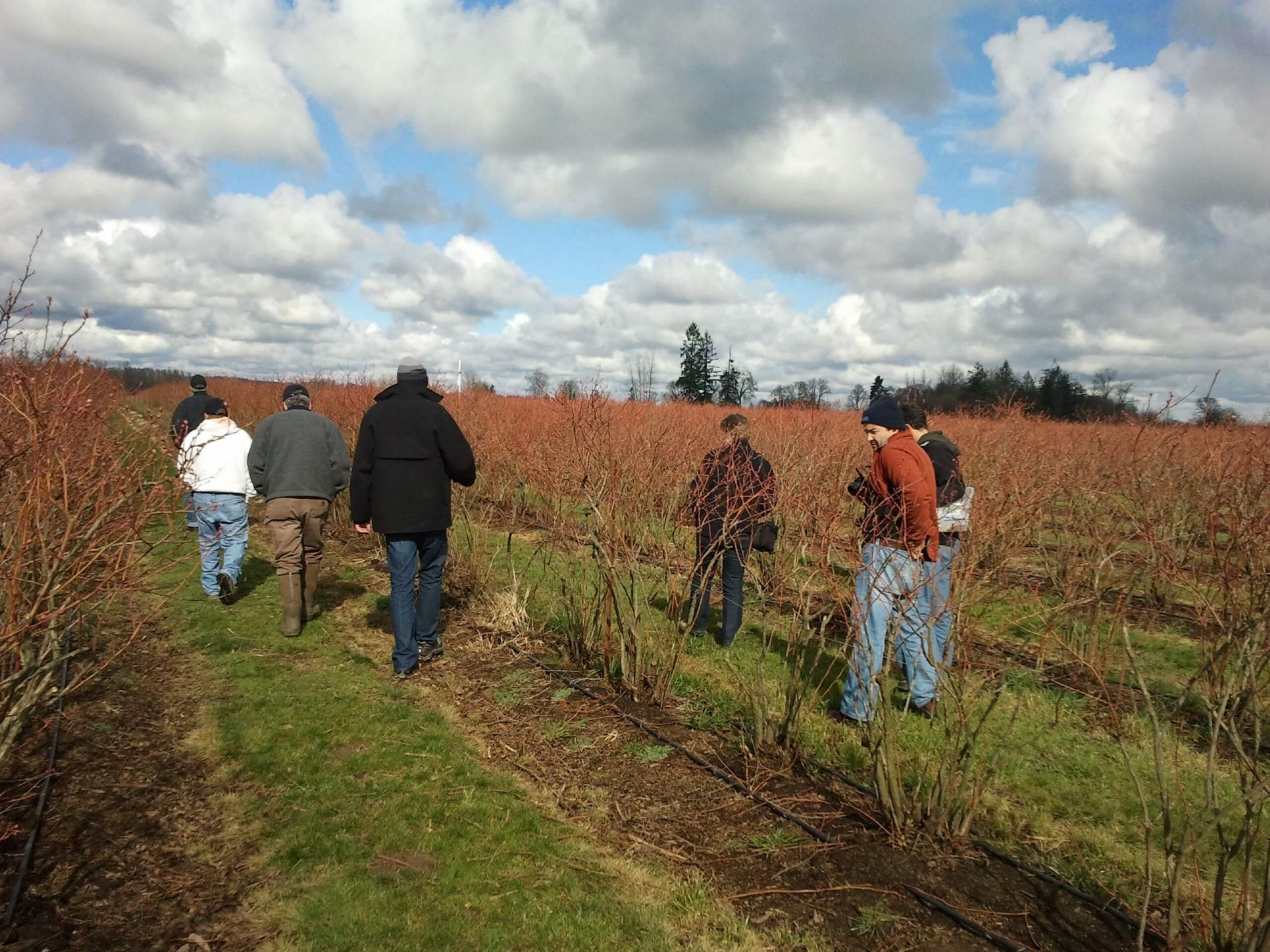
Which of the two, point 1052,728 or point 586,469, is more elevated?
point 586,469

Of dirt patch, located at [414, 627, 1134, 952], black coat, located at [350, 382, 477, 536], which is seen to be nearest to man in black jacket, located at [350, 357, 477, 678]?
black coat, located at [350, 382, 477, 536]

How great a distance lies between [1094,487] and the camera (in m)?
7.84

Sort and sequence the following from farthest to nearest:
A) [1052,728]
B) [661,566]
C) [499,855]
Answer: [661,566] → [1052,728] → [499,855]

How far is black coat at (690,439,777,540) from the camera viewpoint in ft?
16.7

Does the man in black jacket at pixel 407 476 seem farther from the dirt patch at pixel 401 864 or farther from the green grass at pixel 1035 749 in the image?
the dirt patch at pixel 401 864

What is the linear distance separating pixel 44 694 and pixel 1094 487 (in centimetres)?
884

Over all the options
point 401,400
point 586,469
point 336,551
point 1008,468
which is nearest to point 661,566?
point 586,469

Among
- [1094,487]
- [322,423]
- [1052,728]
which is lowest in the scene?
[1052,728]

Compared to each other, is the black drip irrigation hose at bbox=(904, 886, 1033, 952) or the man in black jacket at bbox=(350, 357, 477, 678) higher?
the man in black jacket at bbox=(350, 357, 477, 678)

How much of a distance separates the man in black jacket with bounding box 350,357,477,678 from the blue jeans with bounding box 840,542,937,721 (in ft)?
8.85

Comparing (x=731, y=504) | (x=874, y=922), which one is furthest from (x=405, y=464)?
(x=874, y=922)

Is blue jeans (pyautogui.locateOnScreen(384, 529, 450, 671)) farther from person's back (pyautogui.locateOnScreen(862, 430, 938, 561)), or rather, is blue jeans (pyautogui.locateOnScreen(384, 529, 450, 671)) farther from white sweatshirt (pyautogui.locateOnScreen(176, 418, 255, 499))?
person's back (pyautogui.locateOnScreen(862, 430, 938, 561))

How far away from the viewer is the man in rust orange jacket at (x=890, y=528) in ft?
12.0

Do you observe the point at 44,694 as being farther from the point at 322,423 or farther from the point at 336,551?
the point at 336,551
